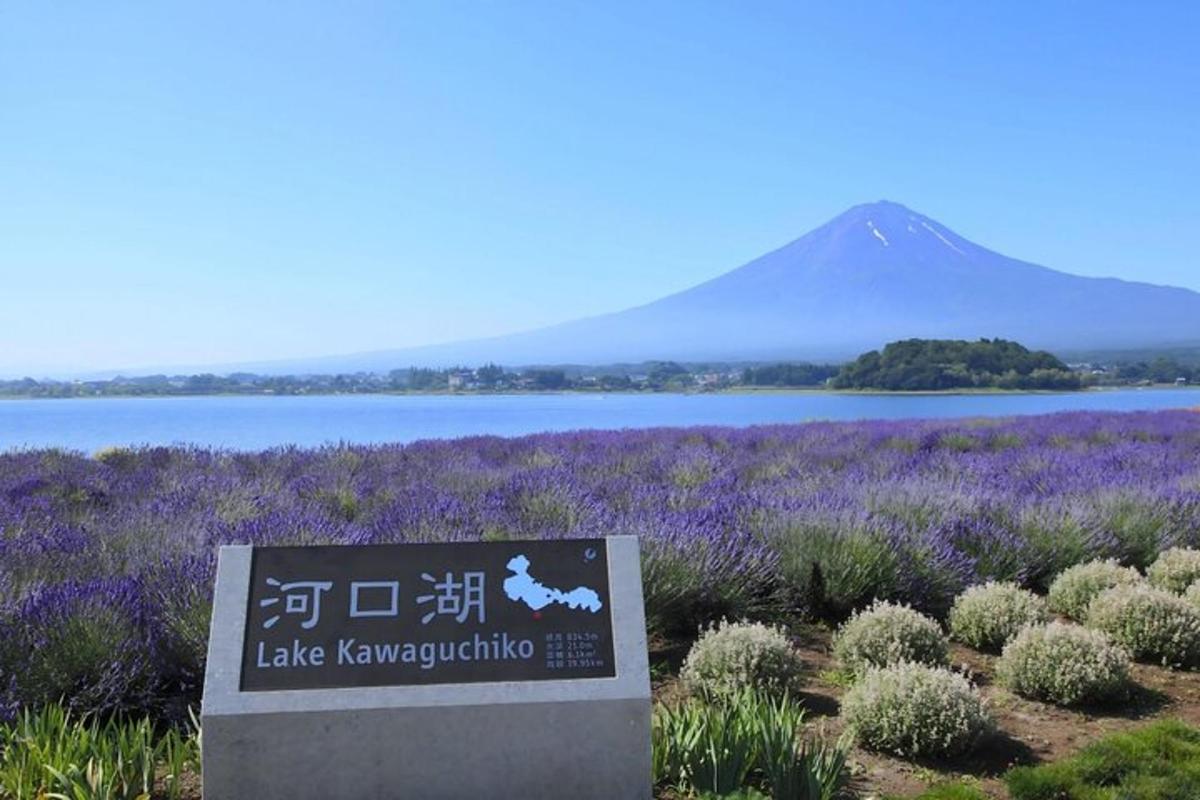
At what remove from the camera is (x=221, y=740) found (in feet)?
10.9

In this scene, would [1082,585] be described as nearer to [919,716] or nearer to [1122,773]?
[1122,773]

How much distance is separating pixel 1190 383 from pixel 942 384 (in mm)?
22167

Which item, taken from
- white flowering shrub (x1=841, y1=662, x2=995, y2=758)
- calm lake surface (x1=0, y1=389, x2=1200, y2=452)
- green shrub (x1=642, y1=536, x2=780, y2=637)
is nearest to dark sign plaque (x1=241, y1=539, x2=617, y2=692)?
white flowering shrub (x1=841, y1=662, x2=995, y2=758)

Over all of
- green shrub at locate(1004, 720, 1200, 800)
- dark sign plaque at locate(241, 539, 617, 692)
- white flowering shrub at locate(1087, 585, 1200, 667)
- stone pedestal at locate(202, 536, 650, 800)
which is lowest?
green shrub at locate(1004, 720, 1200, 800)

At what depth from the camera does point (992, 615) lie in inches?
243

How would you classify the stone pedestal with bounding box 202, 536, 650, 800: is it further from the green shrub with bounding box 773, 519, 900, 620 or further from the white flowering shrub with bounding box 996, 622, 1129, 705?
the green shrub with bounding box 773, 519, 900, 620

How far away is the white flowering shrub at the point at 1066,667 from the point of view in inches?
202

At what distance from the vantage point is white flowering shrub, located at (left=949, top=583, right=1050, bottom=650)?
20.1 feet

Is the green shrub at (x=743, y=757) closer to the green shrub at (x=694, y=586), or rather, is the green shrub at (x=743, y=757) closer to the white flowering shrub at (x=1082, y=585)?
the green shrub at (x=694, y=586)

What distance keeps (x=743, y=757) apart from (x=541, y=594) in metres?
0.96

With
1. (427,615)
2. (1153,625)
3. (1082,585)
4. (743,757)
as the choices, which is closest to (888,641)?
(1153,625)

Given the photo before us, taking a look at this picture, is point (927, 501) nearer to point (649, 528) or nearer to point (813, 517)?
point (813, 517)

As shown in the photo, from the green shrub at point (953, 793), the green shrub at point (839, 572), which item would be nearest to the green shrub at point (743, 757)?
the green shrub at point (953, 793)

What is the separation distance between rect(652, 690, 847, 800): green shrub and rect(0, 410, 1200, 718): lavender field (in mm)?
1996
